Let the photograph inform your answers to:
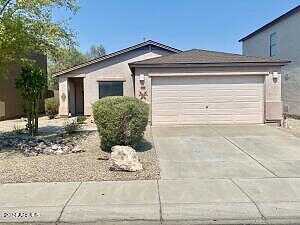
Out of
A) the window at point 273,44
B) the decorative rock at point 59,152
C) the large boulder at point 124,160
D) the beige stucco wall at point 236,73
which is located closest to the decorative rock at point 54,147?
the decorative rock at point 59,152

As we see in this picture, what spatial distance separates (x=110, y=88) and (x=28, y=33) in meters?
13.1

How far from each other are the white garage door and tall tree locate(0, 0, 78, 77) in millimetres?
5672

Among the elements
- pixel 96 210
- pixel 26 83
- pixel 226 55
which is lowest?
pixel 96 210

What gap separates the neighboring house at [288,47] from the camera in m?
20.3

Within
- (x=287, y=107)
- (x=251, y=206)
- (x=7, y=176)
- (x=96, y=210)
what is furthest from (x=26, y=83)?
(x=287, y=107)

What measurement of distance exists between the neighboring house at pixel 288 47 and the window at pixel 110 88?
33.6 ft

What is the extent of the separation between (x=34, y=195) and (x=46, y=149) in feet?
→ 14.3

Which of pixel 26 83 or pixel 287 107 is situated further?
pixel 287 107

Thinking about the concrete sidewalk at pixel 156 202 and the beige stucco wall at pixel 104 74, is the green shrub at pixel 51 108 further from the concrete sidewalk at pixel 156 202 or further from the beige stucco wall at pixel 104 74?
the concrete sidewalk at pixel 156 202

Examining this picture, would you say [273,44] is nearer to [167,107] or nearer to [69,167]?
[167,107]

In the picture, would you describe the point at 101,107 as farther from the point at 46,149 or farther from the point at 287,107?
the point at 287,107

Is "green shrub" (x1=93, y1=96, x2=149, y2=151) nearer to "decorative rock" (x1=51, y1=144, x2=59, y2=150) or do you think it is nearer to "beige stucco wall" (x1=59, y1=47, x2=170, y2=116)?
"decorative rock" (x1=51, y1=144, x2=59, y2=150)

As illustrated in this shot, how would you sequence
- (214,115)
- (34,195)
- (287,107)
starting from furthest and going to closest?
(287,107)
(214,115)
(34,195)

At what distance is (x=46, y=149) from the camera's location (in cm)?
1067
